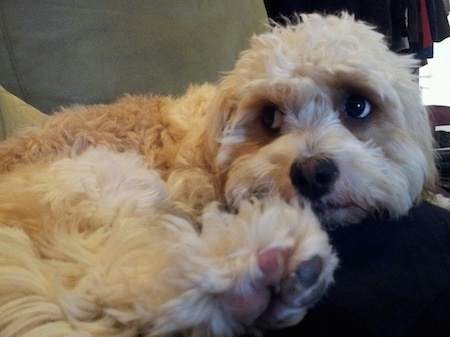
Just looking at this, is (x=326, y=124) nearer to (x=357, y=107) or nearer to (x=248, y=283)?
(x=357, y=107)

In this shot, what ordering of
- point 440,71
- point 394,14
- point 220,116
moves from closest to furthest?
point 220,116 → point 394,14 → point 440,71

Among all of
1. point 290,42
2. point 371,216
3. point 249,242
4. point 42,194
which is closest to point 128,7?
point 290,42

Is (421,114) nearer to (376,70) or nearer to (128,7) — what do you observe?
(376,70)

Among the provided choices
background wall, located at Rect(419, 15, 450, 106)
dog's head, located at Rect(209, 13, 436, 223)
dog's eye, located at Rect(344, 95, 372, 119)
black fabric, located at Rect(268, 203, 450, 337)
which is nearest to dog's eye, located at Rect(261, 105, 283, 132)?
dog's head, located at Rect(209, 13, 436, 223)

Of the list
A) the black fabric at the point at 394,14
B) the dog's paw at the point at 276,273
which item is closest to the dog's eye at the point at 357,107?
the dog's paw at the point at 276,273

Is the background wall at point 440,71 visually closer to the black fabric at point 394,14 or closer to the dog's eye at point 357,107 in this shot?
the black fabric at point 394,14

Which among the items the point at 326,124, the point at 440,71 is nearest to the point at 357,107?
the point at 326,124
